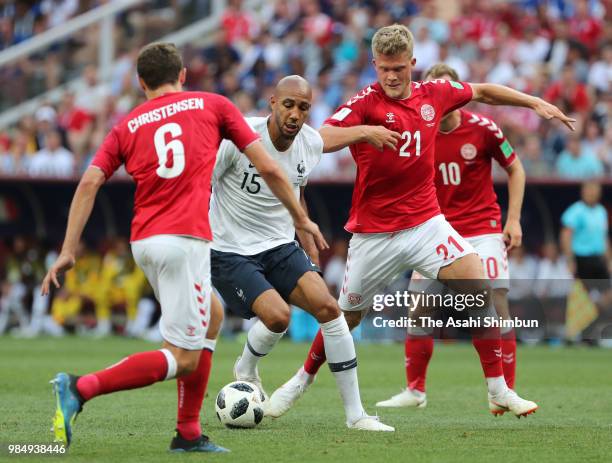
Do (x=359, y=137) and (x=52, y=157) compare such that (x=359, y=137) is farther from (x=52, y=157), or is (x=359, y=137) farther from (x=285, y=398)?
(x=52, y=157)

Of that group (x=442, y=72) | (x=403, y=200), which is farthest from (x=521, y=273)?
(x=403, y=200)

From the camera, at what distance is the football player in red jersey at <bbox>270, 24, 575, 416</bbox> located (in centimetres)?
864

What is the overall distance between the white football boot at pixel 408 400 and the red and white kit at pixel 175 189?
348 centimetres

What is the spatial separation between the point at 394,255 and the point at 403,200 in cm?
41

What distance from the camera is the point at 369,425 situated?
7.93 metres

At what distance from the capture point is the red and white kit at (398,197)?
342 inches

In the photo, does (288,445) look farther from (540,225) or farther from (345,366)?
(540,225)

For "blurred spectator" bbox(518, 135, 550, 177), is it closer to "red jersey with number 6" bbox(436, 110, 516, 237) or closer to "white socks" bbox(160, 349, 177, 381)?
"red jersey with number 6" bbox(436, 110, 516, 237)

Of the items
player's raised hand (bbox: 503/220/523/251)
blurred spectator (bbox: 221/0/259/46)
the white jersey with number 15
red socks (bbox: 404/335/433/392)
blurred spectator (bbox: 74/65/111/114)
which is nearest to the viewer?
the white jersey with number 15

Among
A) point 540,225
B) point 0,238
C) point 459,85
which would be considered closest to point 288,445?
point 459,85

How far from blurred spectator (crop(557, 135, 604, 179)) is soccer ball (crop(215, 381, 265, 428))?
11.0 metres

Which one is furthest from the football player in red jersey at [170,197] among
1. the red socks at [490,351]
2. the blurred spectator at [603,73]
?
the blurred spectator at [603,73]

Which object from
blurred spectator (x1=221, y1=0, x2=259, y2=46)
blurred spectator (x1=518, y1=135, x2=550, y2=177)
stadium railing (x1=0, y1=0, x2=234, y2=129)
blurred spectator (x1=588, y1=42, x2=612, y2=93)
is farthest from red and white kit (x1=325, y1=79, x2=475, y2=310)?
stadium railing (x1=0, y1=0, x2=234, y2=129)

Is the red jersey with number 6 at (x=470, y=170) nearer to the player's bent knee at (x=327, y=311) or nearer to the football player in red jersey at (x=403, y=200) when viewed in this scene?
the football player in red jersey at (x=403, y=200)
